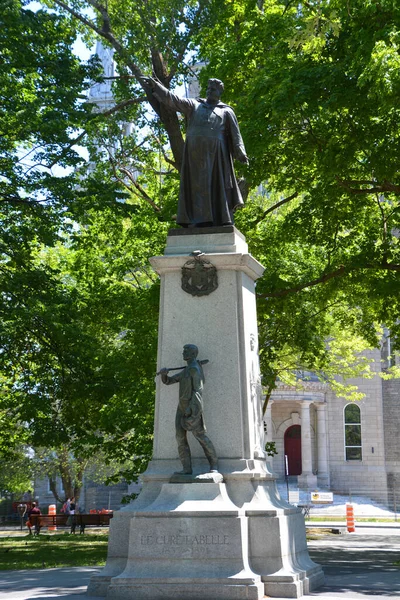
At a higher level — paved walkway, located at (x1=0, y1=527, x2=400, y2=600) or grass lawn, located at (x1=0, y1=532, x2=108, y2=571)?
paved walkway, located at (x1=0, y1=527, x2=400, y2=600)

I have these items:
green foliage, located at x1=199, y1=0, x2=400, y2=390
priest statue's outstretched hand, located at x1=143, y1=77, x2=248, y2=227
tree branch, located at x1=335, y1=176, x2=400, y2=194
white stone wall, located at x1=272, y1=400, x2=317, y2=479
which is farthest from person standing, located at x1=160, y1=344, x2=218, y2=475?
white stone wall, located at x1=272, y1=400, x2=317, y2=479

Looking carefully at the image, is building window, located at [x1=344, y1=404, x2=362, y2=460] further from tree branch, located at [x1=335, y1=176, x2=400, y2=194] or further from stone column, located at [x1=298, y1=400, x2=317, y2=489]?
tree branch, located at [x1=335, y1=176, x2=400, y2=194]

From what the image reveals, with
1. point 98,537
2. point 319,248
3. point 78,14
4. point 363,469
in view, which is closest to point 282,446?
point 363,469

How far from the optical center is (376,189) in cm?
1925

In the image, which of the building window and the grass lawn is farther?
the building window

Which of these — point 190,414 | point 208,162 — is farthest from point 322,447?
point 190,414

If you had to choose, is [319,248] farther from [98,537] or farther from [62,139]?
Result: [98,537]

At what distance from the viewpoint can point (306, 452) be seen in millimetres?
51594

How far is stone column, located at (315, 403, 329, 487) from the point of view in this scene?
51844mm

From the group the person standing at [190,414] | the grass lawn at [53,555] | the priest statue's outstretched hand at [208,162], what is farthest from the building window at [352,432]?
the person standing at [190,414]

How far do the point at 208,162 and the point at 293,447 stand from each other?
4463 centimetres

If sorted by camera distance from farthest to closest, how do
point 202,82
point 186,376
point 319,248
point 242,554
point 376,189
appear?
point 319,248 < point 202,82 < point 376,189 < point 186,376 < point 242,554

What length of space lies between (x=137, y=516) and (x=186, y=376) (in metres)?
1.72

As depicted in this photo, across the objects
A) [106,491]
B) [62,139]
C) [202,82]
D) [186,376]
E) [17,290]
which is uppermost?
[202,82]
